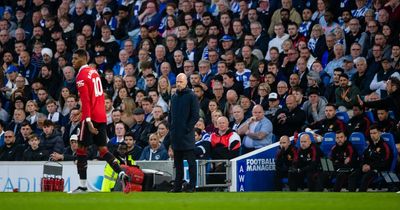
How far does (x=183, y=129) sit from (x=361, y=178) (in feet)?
13.3

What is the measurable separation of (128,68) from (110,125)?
202cm

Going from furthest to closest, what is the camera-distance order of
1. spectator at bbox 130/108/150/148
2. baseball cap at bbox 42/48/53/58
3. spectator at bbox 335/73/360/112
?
baseball cap at bbox 42/48/53/58
spectator at bbox 130/108/150/148
spectator at bbox 335/73/360/112

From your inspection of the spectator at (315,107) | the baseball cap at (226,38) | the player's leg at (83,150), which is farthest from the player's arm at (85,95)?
the baseball cap at (226,38)

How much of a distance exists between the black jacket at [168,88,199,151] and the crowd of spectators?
303 cm

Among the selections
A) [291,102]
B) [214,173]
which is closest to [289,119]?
[291,102]

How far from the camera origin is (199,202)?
14.2m

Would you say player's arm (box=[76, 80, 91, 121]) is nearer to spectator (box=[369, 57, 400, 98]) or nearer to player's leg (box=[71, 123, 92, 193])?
player's leg (box=[71, 123, 92, 193])

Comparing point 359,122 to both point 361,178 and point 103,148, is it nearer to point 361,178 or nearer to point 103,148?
point 361,178

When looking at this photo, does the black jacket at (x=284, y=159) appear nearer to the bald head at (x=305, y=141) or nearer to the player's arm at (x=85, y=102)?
the bald head at (x=305, y=141)

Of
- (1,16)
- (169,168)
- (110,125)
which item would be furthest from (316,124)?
(1,16)

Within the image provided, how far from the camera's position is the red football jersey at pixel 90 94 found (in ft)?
53.9

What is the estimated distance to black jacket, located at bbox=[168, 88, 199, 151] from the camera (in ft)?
57.2

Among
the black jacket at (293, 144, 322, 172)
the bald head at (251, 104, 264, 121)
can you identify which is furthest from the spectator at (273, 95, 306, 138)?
the black jacket at (293, 144, 322, 172)

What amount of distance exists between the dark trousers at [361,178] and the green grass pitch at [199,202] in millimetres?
3607
